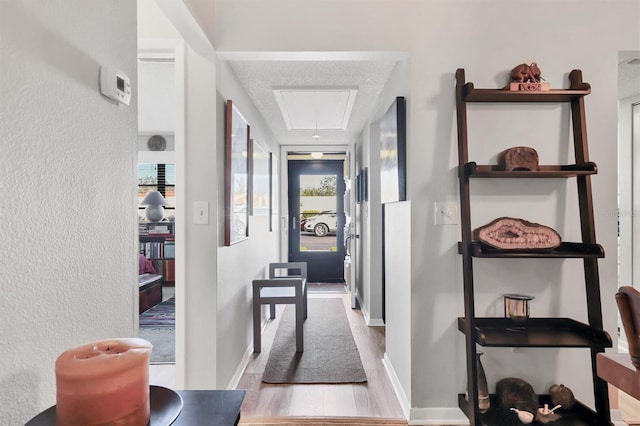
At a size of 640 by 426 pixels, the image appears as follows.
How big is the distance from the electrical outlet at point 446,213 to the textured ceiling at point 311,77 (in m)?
0.99

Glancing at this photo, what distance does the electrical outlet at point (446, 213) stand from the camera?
6.47ft

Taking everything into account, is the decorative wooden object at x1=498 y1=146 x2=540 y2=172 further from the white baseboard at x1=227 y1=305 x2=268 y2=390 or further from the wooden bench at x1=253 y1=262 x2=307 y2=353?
the white baseboard at x1=227 y1=305 x2=268 y2=390

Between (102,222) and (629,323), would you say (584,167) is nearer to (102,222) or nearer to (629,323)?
(629,323)

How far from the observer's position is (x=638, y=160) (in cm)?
293

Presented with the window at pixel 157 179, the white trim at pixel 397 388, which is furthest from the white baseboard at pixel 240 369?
the window at pixel 157 179

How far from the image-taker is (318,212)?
19.6 feet

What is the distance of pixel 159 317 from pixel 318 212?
2.95 m

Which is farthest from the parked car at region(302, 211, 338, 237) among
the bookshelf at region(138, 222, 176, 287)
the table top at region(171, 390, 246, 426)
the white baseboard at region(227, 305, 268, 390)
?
the table top at region(171, 390, 246, 426)

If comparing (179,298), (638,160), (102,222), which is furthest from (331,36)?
(638,160)

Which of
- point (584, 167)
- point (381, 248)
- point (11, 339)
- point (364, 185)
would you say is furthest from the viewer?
point (364, 185)

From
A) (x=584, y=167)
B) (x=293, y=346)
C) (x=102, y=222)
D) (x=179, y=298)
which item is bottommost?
(x=293, y=346)

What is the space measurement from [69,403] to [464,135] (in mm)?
1882

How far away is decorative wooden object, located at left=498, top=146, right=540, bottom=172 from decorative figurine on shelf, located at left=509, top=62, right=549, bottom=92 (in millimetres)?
316

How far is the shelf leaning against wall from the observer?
174 centimetres
